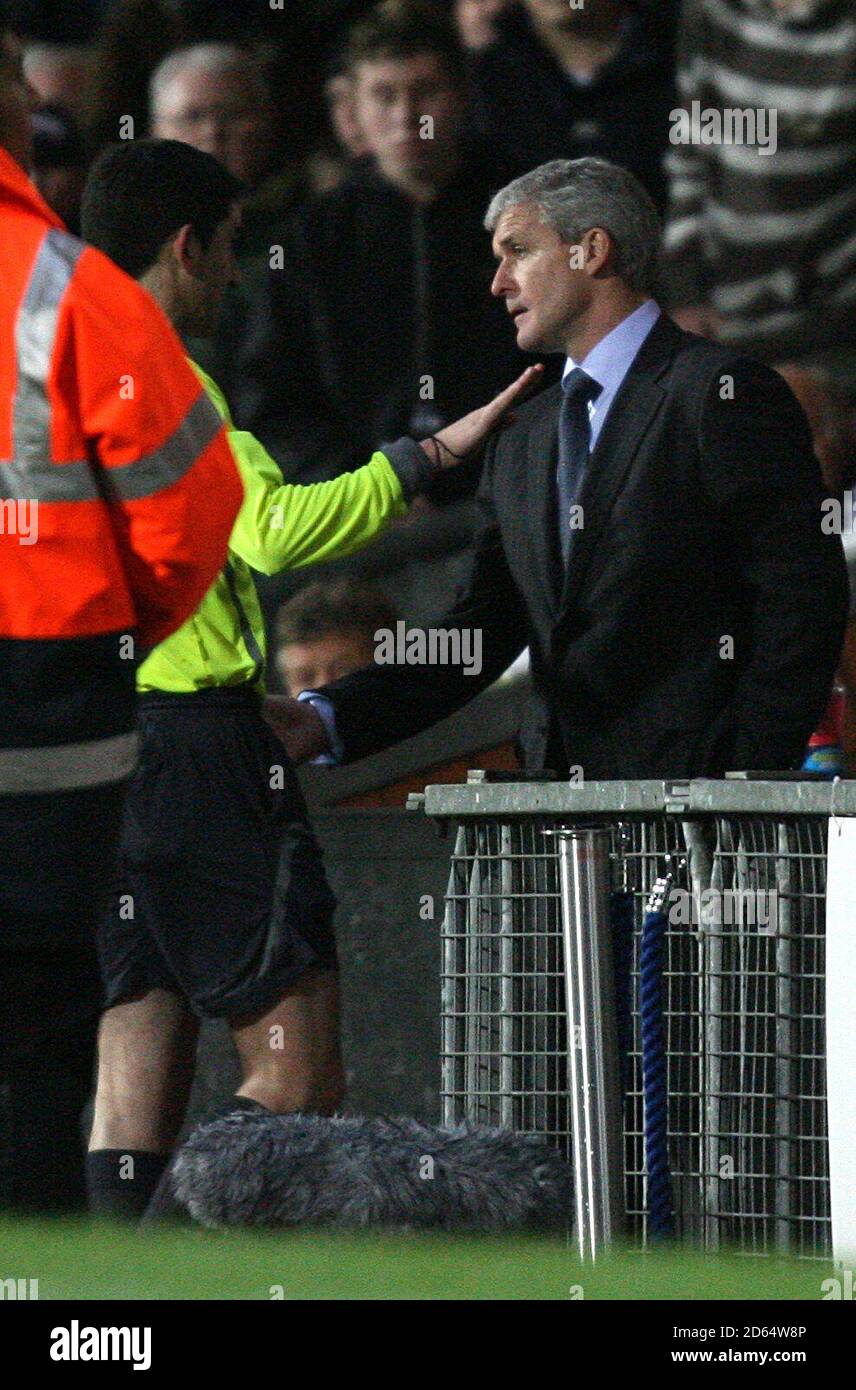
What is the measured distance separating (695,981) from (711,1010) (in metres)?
0.09

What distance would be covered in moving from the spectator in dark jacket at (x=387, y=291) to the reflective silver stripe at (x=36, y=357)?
3.36m

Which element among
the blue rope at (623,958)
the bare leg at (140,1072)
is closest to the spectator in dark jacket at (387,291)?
the bare leg at (140,1072)

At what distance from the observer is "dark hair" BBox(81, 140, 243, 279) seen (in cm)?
496

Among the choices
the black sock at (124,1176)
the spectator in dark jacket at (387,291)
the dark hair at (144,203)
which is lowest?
the black sock at (124,1176)

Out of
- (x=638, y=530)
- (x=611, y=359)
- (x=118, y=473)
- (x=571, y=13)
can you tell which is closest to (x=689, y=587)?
(x=638, y=530)

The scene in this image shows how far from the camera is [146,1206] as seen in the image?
4.80 meters

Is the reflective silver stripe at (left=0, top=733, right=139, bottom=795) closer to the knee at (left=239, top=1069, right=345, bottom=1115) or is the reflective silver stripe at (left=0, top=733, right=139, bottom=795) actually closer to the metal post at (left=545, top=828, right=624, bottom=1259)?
the metal post at (left=545, top=828, right=624, bottom=1259)

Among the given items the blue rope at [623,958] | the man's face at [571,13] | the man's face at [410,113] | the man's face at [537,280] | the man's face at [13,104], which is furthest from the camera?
the man's face at [571,13]

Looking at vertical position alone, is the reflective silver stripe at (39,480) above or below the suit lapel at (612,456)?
below

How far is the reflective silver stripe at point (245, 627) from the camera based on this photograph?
486 centimetres

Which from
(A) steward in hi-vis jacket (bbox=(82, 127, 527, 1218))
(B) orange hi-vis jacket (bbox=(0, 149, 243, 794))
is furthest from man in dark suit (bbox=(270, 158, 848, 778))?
(B) orange hi-vis jacket (bbox=(0, 149, 243, 794))

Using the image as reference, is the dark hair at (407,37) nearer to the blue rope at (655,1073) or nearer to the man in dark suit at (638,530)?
the man in dark suit at (638,530)

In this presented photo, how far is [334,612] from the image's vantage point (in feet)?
22.0
